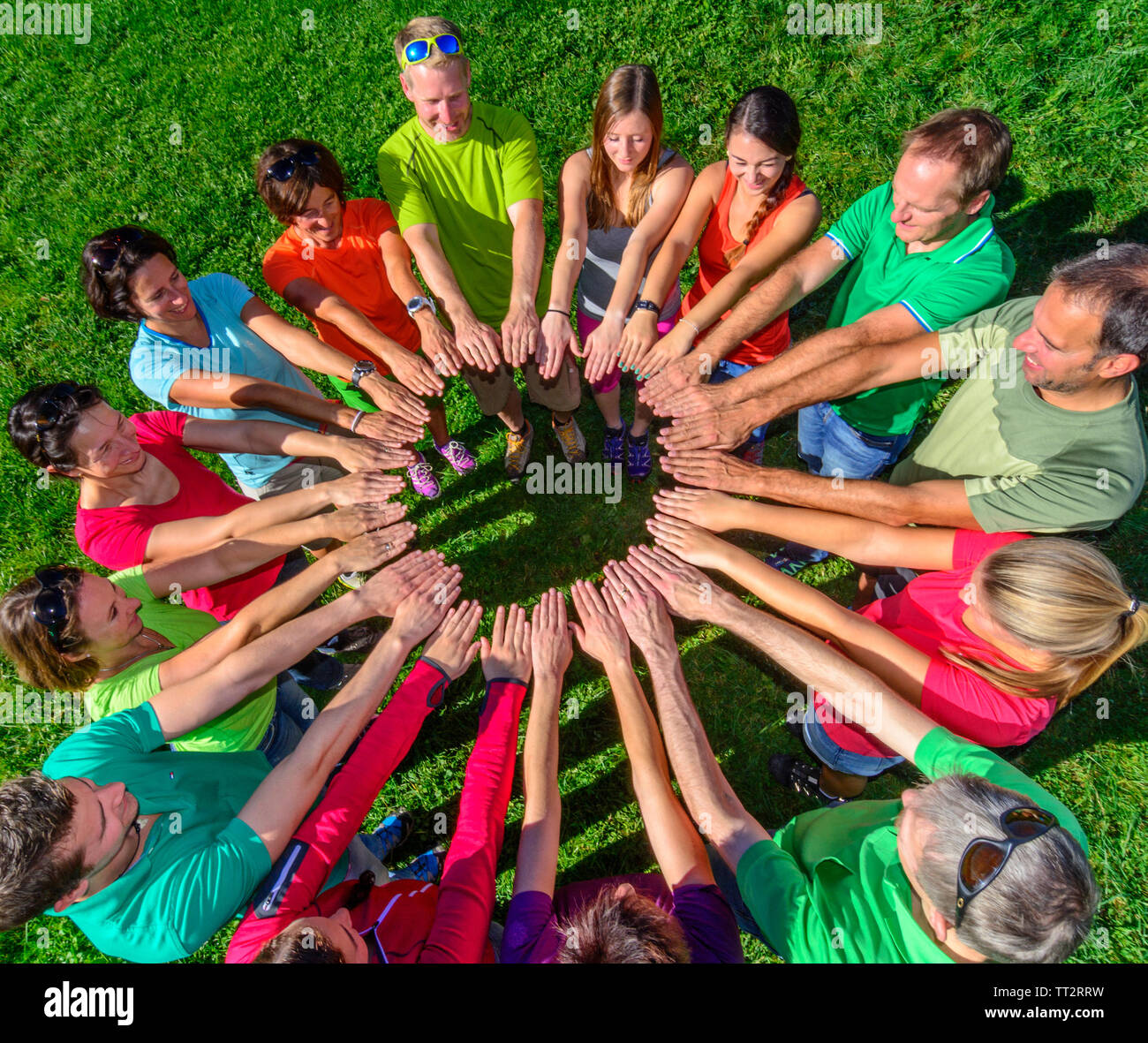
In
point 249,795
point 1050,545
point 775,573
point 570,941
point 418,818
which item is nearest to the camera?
point 570,941

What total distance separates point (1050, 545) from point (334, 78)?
7.72 metres

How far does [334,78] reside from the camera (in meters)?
7.00

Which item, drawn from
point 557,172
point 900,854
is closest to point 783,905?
point 900,854

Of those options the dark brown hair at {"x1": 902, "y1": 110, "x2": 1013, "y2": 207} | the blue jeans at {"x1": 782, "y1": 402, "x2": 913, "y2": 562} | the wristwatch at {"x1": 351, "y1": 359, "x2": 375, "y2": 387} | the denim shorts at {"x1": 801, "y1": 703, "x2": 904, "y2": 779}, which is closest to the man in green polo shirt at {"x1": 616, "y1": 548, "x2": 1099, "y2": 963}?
Answer: the denim shorts at {"x1": 801, "y1": 703, "x2": 904, "y2": 779}

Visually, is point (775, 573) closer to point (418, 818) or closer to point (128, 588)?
point (418, 818)

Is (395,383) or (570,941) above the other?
(395,383)

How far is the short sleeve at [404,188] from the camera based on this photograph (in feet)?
14.0

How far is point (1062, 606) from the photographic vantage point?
8.54 ft

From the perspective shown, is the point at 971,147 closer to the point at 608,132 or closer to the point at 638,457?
the point at 608,132

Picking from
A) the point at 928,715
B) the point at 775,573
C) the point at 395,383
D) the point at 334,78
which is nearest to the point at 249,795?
the point at 395,383

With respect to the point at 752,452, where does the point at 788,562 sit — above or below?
below

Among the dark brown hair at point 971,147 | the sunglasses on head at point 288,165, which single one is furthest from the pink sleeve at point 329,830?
the dark brown hair at point 971,147

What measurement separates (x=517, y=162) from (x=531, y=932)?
168 inches
